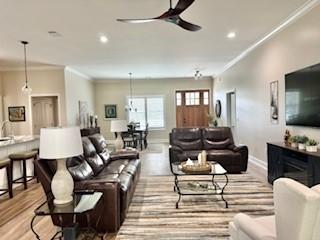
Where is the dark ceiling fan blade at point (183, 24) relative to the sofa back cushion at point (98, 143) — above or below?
above

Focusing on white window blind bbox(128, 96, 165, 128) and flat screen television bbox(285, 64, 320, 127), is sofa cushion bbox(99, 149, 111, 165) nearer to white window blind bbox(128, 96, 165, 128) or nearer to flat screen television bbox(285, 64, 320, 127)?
flat screen television bbox(285, 64, 320, 127)

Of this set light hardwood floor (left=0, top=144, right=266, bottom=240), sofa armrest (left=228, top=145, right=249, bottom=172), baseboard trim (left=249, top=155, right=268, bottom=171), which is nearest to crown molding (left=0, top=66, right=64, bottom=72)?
light hardwood floor (left=0, top=144, right=266, bottom=240)

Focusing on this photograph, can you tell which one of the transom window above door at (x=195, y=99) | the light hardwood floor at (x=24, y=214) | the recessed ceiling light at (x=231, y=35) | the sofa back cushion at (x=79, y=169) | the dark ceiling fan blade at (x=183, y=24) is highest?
the recessed ceiling light at (x=231, y=35)

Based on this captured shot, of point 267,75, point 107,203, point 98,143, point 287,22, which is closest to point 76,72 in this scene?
point 98,143

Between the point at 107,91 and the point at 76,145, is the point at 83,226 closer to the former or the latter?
the point at 76,145

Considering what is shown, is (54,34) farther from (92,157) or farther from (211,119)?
(211,119)

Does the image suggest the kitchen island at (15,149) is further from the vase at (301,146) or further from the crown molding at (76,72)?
the vase at (301,146)

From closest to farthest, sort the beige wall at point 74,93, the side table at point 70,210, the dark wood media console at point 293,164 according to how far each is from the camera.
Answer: the side table at point 70,210 → the dark wood media console at point 293,164 → the beige wall at point 74,93

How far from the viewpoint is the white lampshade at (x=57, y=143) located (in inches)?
98.0

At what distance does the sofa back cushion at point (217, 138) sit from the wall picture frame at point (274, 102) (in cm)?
117

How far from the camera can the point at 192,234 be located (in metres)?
3.18

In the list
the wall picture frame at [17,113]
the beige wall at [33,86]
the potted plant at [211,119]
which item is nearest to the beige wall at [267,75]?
the potted plant at [211,119]

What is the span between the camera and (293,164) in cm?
420

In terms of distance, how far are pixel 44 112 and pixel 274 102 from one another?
6.97 m
